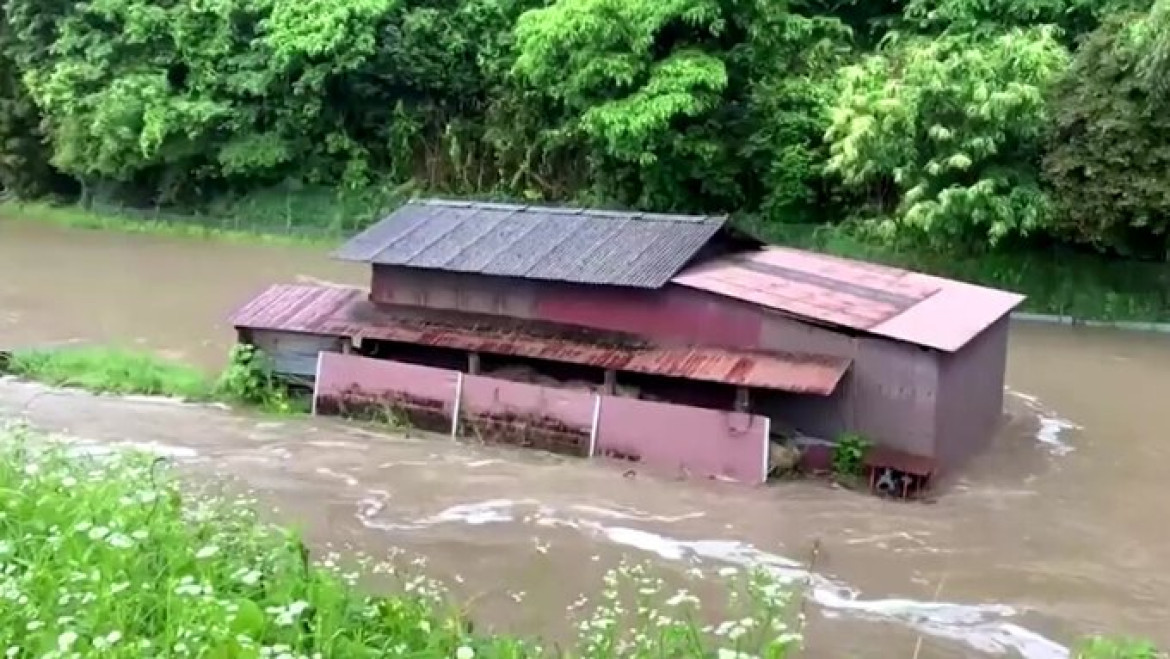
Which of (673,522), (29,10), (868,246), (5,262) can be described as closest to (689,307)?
(673,522)

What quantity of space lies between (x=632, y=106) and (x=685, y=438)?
38.8 feet

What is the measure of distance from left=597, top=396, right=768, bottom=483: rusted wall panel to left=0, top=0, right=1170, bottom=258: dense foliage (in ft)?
29.7

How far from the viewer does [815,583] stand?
10234 millimetres

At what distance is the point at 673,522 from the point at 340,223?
18.7m

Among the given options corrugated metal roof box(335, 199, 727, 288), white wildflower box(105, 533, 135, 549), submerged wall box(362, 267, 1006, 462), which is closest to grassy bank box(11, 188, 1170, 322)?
submerged wall box(362, 267, 1006, 462)

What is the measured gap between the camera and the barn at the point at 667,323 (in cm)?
1312

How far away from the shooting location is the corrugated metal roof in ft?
47.1

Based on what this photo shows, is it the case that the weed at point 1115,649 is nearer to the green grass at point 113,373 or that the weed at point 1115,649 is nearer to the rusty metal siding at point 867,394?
the rusty metal siding at point 867,394

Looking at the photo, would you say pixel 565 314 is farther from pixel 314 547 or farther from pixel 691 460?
pixel 314 547

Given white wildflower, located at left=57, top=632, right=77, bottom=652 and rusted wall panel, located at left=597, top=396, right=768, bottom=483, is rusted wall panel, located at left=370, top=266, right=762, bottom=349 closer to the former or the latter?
rusted wall panel, located at left=597, top=396, right=768, bottom=483

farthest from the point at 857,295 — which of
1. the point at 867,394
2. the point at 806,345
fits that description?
the point at 867,394

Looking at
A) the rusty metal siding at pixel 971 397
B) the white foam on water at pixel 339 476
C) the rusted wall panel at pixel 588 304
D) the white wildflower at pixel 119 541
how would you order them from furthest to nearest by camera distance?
the rusted wall panel at pixel 588 304, the rusty metal siding at pixel 971 397, the white foam on water at pixel 339 476, the white wildflower at pixel 119 541

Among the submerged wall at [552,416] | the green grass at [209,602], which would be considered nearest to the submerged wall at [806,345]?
the submerged wall at [552,416]

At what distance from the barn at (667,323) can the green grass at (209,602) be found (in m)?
4.26
